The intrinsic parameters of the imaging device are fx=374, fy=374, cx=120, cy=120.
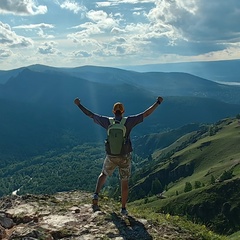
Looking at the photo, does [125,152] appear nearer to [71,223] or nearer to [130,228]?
[130,228]

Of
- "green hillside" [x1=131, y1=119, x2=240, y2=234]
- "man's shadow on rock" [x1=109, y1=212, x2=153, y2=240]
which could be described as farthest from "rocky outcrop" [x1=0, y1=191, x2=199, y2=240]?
"green hillside" [x1=131, y1=119, x2=240, y2=234]

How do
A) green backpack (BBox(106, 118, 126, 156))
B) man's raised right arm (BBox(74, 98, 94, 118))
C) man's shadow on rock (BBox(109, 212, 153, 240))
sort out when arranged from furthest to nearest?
man's raised right arm (BBox(74, 98, 94, 118)) → green backpack (BBox(106, 118, 126, 156)) → man's shadow on rock (BBox(109, 212, 153, 240))

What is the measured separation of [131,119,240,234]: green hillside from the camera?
8638 cm

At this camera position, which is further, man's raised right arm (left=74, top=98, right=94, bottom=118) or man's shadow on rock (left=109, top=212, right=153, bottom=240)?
man's raised right arm (left=74, top=98, right=94, bottom=118)

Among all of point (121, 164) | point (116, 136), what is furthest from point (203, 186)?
point (116, 136)

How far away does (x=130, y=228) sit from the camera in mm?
12422

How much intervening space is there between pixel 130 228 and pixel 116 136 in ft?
10.6

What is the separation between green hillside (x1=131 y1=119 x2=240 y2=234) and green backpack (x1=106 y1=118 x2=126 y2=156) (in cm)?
519

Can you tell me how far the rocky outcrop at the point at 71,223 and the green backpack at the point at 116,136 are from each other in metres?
2.40

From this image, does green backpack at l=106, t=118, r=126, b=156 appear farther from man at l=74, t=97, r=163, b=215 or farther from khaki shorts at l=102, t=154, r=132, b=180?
khaki shorts at l=102, t=154, r=132, b=180

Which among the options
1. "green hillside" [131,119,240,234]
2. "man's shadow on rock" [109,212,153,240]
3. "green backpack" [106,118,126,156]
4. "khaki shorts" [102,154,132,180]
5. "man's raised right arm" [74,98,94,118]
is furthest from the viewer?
"green hillside" [131,119,240,234]

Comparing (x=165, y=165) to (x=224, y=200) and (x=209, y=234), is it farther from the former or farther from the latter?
(x=209, y=234)

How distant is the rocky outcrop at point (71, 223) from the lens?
11.8 meters


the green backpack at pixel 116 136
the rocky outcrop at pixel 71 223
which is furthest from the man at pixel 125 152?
the rocky outcrop at pixel 71 223
